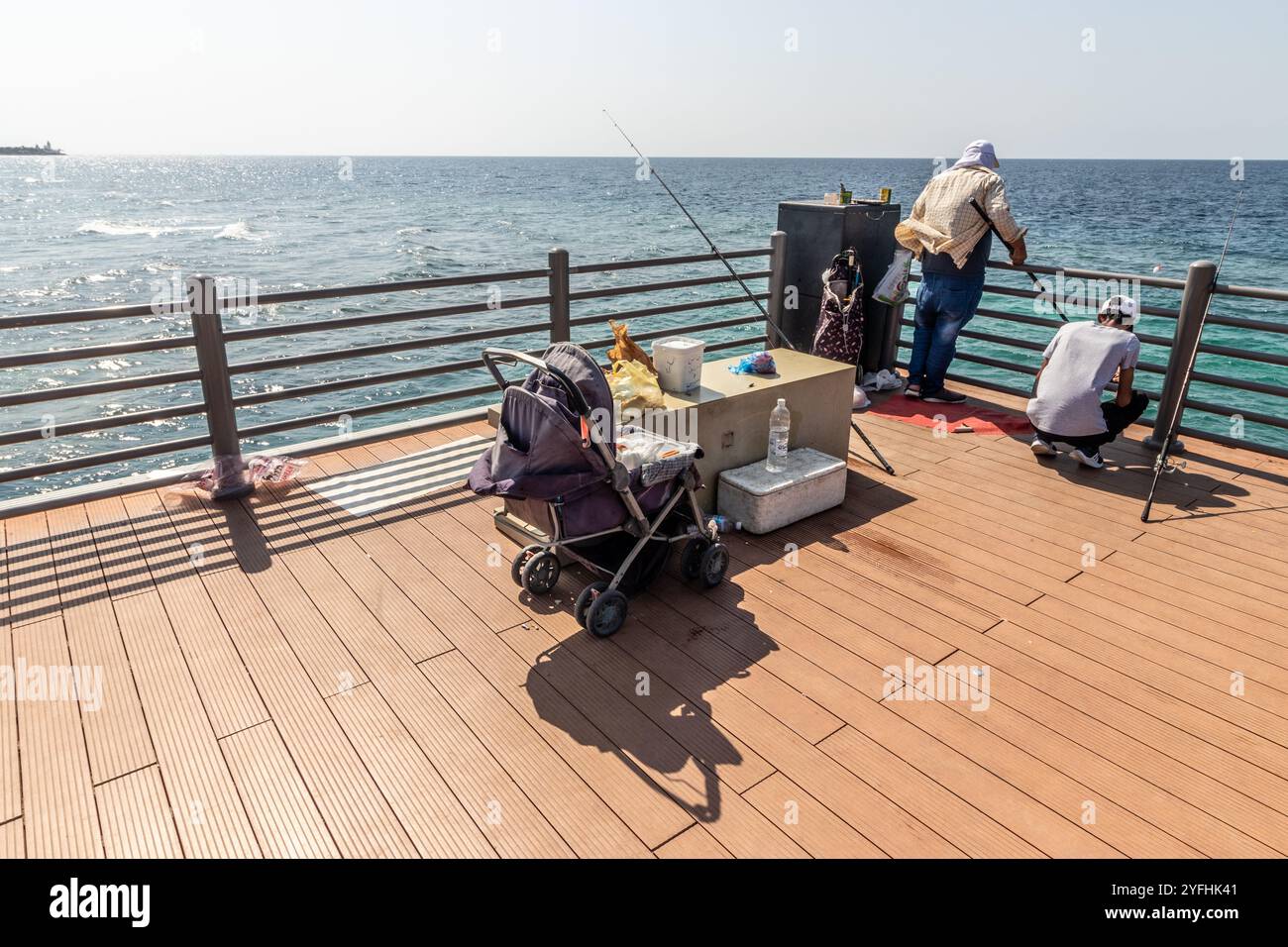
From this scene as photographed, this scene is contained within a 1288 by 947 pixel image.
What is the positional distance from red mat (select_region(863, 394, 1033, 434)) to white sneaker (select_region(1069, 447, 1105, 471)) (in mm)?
Result: 755

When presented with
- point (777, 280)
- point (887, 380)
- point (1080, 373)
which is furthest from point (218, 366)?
point (1080, 373)

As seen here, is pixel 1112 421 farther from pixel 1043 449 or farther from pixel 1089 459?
pixel 1043 449

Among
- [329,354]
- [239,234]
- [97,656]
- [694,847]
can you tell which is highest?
[239,234]

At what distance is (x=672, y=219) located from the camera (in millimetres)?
58344

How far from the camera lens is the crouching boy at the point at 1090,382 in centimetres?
549

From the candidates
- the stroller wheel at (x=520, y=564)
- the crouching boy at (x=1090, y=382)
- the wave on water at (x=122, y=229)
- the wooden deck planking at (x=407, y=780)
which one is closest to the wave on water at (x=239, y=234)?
the wave on water at (x=122, y=229)

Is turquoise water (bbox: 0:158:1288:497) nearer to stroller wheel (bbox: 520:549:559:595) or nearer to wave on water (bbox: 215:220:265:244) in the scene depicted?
wave on water (bbox: 215:220:265:244)

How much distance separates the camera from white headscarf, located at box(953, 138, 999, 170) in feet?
22.1

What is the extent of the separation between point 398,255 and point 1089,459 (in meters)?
35.4

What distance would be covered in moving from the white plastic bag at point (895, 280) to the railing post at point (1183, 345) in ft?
7.06

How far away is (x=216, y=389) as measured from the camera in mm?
5160

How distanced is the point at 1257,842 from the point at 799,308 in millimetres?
6006

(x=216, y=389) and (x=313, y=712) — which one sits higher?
(x=216, y=389)
